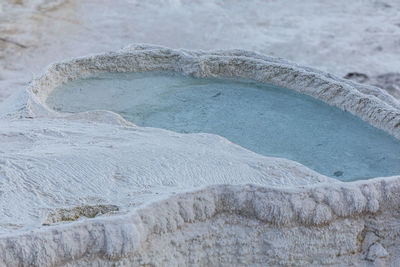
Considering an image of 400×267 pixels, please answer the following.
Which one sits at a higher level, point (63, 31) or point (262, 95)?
point (262, 95)

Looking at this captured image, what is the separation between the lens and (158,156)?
3.65 feet

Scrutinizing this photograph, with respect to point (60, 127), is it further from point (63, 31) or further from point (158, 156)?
point (63, 31)

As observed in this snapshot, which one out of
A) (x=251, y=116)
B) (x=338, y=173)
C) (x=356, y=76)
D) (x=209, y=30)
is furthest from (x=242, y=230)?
(x=209, y=30)

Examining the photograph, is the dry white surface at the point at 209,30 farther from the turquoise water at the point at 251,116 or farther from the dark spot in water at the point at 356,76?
the turquoise water at the point at 251,116

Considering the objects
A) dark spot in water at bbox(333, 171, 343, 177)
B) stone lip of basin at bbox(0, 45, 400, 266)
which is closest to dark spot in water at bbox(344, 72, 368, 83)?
dark spot in water at bbox(333, 171, 343, 177)

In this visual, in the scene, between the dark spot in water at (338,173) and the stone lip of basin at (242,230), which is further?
the dark spot in water at (338,173)

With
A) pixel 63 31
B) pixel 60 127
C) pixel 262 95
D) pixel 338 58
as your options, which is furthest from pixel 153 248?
pixel 63 31

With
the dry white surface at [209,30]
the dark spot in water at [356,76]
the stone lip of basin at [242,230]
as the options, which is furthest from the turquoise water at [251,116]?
the dark spot in water at [356,76]

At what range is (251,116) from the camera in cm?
149

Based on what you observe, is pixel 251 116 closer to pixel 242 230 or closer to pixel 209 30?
pixel 242 230

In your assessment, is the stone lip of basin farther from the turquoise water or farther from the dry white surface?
the dry white surface

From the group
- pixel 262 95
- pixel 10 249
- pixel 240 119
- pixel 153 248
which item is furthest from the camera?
pixel 262 95

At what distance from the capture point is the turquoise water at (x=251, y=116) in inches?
50.4

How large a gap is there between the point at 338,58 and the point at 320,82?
176 cm
